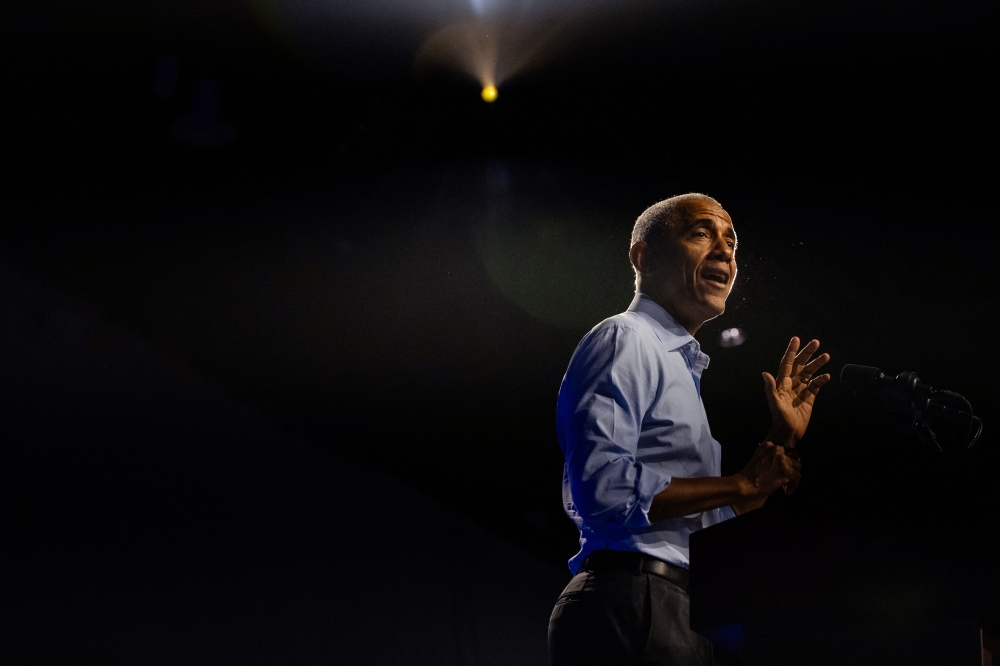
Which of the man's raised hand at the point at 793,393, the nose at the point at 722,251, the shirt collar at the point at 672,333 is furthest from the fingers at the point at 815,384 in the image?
the nose at the point at 722,251

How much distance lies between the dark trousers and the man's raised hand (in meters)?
0.37

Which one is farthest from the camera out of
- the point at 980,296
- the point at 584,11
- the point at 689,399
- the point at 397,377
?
the point at 397,377

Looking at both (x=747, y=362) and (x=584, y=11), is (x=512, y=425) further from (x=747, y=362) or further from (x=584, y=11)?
(x=584, y=11)

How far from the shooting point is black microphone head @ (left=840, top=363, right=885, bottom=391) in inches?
55.8

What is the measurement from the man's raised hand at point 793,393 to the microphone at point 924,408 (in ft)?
0.41

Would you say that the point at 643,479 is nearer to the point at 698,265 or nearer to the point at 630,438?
the point at 630,438

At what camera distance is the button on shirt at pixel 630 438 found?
4.36 ft

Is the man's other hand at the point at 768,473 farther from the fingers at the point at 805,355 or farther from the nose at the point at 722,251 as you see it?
the nose at the point at 722,251

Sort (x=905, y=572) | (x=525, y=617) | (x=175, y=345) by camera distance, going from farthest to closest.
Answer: (x=525, y=617)
(x=175, y=345)
(x=905, y=572)

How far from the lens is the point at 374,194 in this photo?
3.56m

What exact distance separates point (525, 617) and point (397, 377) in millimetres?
1713

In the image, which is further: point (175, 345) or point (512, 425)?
point (512, 425)

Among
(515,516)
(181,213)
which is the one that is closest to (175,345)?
(181,213)

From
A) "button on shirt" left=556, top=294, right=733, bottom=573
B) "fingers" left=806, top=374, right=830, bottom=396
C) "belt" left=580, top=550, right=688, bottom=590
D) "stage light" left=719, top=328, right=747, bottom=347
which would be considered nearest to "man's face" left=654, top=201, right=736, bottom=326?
"button on shirt" left=556, top=294, right=733, bottom=573
